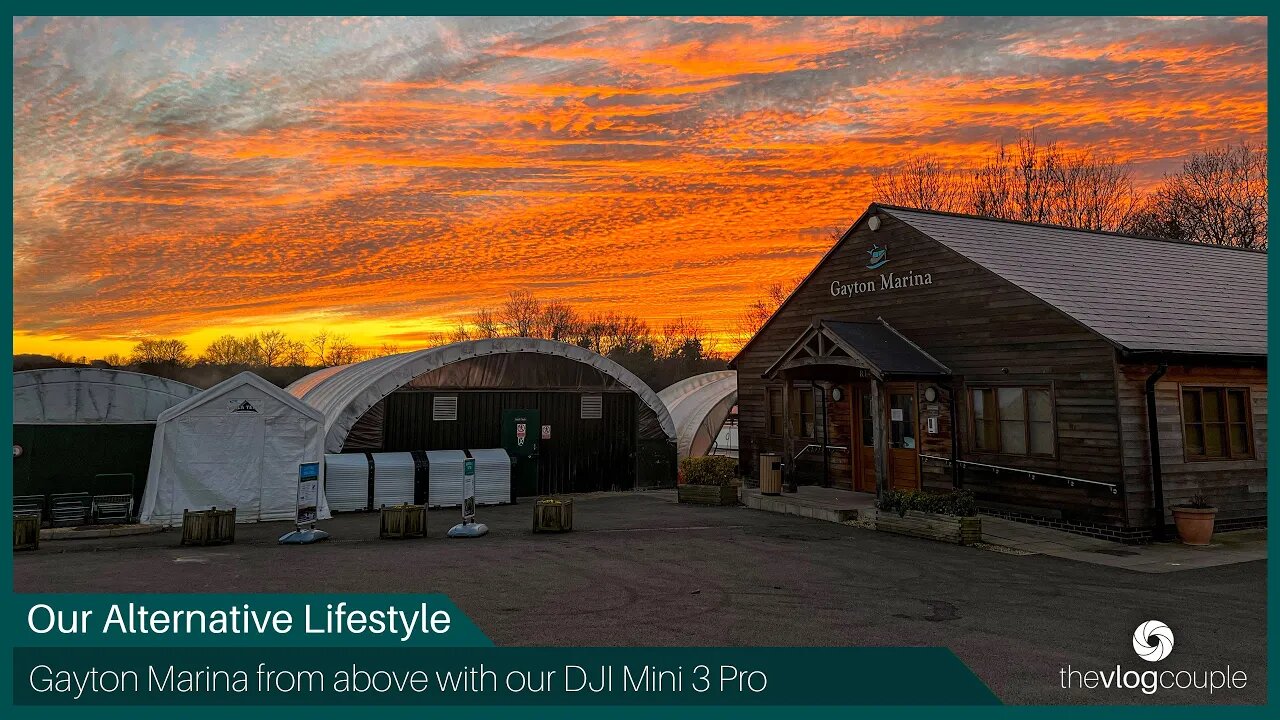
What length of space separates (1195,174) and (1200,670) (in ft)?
125

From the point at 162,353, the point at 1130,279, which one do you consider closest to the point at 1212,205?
the point at 1130,279

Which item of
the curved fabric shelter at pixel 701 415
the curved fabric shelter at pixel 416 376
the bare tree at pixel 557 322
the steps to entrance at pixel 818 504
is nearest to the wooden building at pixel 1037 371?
the steps to entrance at pixel 818 504

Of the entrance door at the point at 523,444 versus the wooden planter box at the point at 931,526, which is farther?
the entrance door at the point at 523,444

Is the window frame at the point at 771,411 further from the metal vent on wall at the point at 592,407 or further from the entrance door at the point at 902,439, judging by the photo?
the metal vent on wall at the point at 592,407

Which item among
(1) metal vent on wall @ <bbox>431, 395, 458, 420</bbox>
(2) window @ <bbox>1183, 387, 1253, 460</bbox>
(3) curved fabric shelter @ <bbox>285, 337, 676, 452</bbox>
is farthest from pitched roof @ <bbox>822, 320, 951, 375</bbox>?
(1) metal vent on wall @ <bbox>431, 395, 458, 420</bbox>

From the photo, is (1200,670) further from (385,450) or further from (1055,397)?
(385,450)

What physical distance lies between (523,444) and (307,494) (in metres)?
7.08

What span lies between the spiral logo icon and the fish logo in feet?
36.6

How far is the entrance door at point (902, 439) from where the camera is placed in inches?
669

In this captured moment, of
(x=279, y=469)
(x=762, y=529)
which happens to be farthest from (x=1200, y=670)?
(x=279, y=469)

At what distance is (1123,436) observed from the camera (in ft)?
43.6

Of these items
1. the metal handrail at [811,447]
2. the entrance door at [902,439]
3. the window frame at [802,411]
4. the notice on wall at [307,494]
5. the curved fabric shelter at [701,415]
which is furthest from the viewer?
the curved fabric shelter at [701,415]

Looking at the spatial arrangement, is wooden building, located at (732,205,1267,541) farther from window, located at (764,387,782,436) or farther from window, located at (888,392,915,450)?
window, located at (764,387,782,436)

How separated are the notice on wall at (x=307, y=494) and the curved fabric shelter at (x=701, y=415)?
11665 mm
